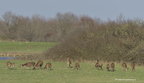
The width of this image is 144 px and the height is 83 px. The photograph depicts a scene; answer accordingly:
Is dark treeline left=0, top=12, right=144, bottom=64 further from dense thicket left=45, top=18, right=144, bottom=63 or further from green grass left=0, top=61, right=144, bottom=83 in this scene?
green grass left=0, top=61, right=144, bottom=83

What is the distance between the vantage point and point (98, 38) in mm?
41188

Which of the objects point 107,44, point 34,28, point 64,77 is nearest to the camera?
point 64,77

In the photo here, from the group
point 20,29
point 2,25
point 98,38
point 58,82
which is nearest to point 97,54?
point 98,38

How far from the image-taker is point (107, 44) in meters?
39.7

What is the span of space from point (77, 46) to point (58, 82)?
937 inches

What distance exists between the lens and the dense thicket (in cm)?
3853

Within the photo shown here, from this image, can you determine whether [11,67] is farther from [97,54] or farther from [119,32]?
[119,32]

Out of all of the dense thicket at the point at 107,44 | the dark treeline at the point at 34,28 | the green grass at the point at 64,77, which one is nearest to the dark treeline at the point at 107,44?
the dense thicket at the point at 107,44

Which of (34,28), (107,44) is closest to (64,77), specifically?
(107,44)

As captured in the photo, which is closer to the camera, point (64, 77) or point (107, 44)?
point (64, 77)

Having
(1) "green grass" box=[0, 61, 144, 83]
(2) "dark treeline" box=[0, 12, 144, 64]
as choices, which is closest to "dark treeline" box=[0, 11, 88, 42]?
(2) "dark treeline" box=[0, 12, 144, 64]

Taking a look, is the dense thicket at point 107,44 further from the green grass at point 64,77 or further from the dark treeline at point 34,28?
the dark treeline at point 34,28

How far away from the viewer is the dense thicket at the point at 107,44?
38531 mm

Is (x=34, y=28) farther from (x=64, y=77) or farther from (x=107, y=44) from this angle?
(x=64, y=77)
